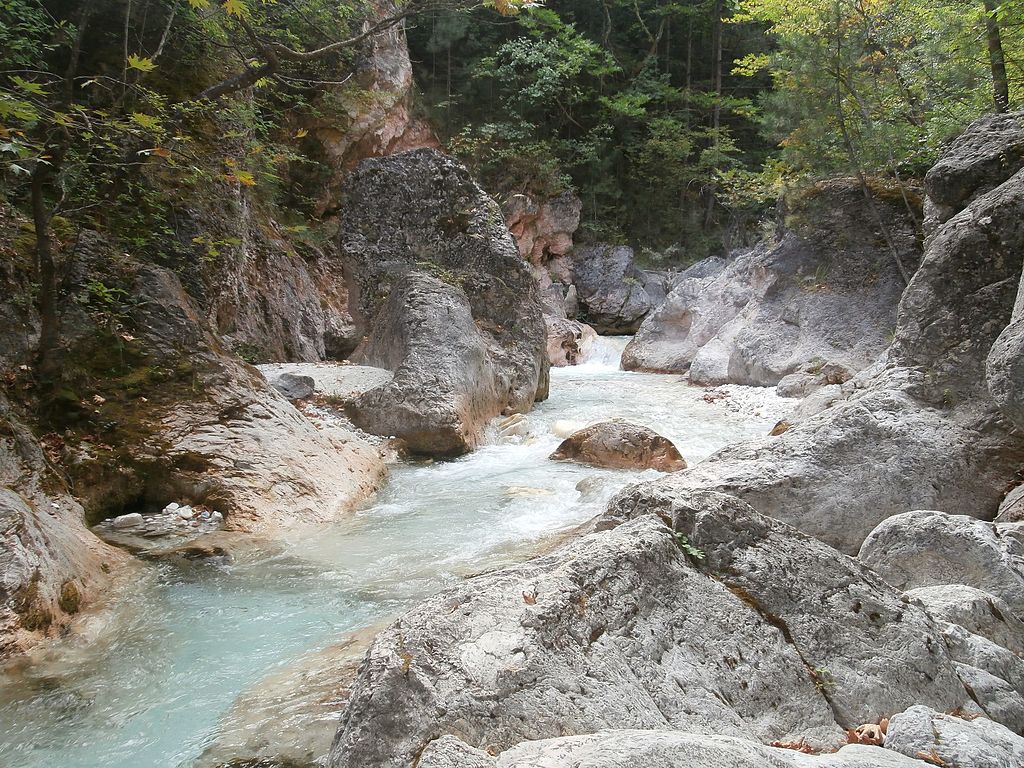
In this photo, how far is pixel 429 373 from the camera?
8.90 metres

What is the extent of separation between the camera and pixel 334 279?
12266 mm

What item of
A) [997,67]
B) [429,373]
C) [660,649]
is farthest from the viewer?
[997,67]

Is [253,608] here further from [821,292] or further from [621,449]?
[821,292]

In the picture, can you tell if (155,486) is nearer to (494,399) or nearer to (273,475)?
(273,475)

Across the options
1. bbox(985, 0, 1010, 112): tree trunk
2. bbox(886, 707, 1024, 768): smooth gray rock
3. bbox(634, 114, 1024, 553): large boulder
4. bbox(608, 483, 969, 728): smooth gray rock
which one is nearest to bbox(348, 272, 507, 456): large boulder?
bbox(634, 114, 1024, 553): large boulder

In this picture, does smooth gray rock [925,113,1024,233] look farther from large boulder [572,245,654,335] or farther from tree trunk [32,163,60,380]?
large boulder [572,245,654,335]

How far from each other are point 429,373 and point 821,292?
8728 millimetres

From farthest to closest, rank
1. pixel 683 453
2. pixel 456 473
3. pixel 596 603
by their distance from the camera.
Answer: pixel 683 453 < pixel 456 473 < pixel 596 603

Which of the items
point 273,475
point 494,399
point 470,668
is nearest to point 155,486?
point 273,475

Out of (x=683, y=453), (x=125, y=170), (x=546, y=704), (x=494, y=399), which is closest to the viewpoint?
Result: (x=546, y=704)

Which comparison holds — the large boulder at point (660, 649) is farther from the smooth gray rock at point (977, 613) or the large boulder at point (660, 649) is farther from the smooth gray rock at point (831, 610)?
the smooth gray rock at point (977, 613)

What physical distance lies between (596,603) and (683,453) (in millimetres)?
6599

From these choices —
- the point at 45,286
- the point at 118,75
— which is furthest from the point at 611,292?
the point at 45,286

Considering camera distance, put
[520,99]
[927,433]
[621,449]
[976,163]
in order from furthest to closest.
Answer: [520,99] < [621,449] < [976,163] < [927,433]
